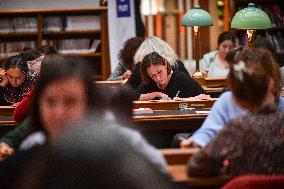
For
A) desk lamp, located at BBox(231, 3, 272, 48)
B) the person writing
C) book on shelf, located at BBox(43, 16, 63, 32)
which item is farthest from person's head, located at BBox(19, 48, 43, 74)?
book on shelf, located at BBox(43, 16, 63, 32)

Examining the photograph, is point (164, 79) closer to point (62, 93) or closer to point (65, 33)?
point (62, 93)

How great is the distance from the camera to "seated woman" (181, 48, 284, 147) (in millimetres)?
2918

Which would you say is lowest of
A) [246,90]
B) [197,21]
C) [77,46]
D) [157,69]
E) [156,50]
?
[77,46]

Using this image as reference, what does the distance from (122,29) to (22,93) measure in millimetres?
4571

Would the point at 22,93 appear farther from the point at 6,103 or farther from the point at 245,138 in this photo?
the point at 245,138

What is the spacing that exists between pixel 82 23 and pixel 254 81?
7244 mm

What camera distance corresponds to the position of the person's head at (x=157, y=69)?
5.85 metres

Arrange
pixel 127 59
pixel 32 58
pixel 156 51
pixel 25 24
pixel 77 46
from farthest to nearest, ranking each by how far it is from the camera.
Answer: pixel 77 46 < pixel 25 24 < pixel 127 59 < pixel 156 51 < pixel 32 58

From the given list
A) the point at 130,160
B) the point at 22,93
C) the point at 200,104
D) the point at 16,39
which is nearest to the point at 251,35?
the point at 200,104

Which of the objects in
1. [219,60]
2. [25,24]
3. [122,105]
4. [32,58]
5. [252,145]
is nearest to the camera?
[252,145]

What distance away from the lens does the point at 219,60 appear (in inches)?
324

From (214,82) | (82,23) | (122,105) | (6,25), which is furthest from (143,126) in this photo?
(6,25)

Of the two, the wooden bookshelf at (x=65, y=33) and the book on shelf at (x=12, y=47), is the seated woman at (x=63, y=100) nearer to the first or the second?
the wooden bookshelf at (x=65, y=33)

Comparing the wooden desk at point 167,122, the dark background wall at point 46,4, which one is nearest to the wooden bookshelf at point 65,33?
the dark background wall at point 46,4
